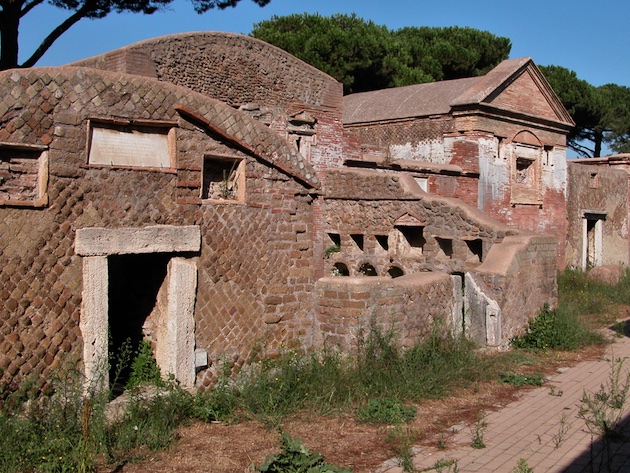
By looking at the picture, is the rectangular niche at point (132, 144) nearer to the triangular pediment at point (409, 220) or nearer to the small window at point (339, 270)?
the triangular pediment at point (409, 220)

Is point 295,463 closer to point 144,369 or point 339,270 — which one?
point 144,369

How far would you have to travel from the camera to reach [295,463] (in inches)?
196

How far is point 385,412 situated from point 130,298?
3.03 metres

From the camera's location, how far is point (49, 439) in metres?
5.12

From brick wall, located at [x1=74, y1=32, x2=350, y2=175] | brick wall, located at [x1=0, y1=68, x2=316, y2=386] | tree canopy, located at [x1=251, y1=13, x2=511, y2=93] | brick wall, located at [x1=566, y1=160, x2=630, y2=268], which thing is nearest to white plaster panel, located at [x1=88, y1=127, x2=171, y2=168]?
brick wall, located at [x1=0, y1=68, x2=316, y2=386]

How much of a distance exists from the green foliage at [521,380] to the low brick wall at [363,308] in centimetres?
116

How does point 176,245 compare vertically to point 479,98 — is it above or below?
below

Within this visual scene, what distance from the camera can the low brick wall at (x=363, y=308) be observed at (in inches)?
304

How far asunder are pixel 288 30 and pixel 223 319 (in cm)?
2344

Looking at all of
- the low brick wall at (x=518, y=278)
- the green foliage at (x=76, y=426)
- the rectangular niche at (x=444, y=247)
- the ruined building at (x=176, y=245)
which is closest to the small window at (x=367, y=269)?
the rectangular niche at (x=444, y=247)

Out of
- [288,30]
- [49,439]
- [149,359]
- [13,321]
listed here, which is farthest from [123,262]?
[288,30]

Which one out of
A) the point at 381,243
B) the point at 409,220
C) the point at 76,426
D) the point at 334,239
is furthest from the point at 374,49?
the point at 76,426

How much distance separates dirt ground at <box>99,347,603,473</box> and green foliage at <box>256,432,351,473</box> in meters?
0.33

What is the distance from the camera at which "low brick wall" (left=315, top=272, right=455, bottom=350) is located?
25.3 ft
